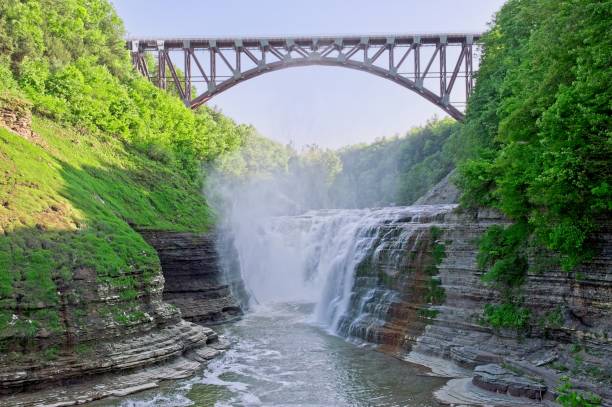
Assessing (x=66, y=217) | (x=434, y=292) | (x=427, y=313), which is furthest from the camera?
(x=434, y=292)

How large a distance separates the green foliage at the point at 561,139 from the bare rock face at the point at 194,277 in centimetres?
1362

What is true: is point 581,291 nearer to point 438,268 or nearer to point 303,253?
point 438,268

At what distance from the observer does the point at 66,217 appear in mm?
19469

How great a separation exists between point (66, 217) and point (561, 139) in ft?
51.1

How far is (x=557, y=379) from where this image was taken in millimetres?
14852

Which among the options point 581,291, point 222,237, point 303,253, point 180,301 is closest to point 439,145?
point 303,253

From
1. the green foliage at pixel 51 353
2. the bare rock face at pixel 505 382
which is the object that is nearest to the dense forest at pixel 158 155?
the green foliage at pixel 51 353

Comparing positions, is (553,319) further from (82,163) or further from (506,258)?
(82,163)

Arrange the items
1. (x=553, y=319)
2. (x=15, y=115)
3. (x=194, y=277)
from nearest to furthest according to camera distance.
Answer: (x=553, y=319) < (x=15, y=115) < (x=194, y=277)

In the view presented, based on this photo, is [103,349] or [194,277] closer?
[103,349]

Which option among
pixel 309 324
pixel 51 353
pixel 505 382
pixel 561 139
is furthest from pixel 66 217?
pixel 561 139

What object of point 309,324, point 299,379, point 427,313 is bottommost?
point 299,379

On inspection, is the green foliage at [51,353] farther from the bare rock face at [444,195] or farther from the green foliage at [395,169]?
the green foliage at [395,169]

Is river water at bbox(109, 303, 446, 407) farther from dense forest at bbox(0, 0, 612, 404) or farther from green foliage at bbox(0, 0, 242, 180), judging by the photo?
green foliage at bbox(0, 0, 242, 180)
